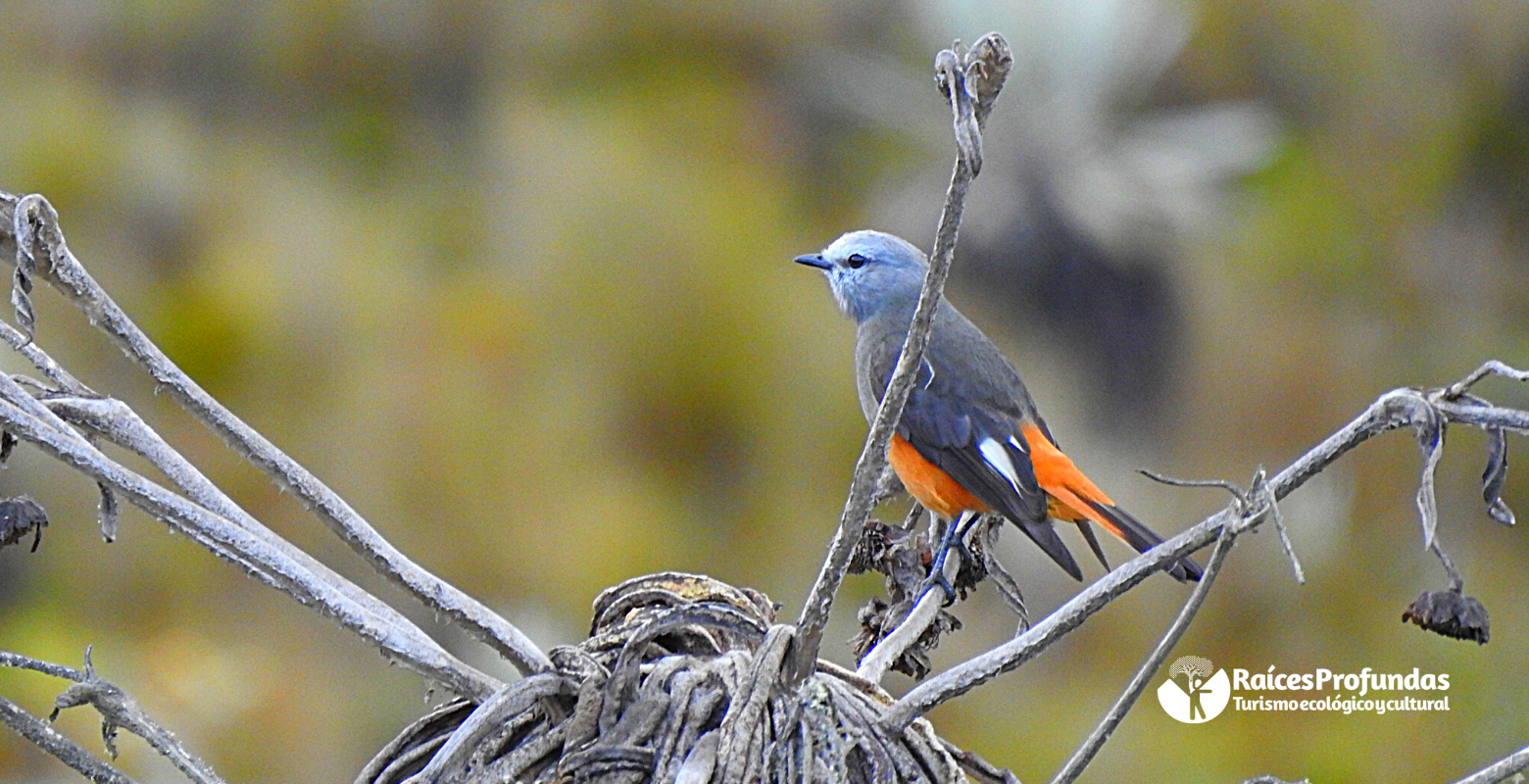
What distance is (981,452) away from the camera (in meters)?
1.42

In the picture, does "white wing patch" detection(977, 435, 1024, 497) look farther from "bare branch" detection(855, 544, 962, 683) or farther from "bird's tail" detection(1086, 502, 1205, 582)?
"bare branch" detection(855, 544, 962, 683)

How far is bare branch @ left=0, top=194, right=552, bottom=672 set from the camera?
2.00 feet

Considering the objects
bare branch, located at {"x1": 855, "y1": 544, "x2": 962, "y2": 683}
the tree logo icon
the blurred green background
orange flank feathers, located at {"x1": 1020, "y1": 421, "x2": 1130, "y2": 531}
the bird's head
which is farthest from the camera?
the blurred green background

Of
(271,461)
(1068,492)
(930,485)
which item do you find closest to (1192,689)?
(1068,492)

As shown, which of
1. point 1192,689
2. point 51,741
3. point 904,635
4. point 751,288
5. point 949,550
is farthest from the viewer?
point 751,288

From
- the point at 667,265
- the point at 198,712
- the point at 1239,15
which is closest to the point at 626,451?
the point at 667,265

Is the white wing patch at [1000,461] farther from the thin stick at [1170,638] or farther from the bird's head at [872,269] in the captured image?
the thin stick at [1170,638]

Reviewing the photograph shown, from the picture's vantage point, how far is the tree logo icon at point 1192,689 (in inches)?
70.5

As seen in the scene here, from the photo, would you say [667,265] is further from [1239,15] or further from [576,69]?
[1239,15]

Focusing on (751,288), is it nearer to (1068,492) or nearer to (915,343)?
(1068,492)

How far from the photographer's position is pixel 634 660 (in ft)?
2.31

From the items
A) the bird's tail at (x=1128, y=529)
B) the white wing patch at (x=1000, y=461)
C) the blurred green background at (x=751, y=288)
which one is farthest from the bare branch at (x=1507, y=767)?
the blurred green background at (x=751, y=288)

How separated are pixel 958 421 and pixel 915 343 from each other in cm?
92

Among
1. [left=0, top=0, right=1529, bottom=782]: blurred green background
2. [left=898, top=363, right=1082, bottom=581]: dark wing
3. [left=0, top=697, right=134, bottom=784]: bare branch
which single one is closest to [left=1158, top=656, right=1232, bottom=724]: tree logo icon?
[left=0, top=0, right=1529, bottom=782]: blurred green background
